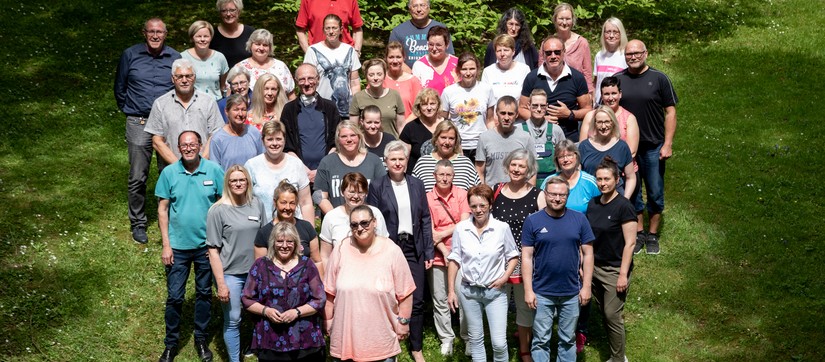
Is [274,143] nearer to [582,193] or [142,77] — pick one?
[142,77]

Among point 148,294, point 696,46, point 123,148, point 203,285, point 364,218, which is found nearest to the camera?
point 364,218

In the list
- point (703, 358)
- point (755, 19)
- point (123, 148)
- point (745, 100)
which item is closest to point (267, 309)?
point (703, 358)

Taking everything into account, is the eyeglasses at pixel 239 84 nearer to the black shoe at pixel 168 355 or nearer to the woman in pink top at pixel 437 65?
the woman in pink top at pixel 437 65

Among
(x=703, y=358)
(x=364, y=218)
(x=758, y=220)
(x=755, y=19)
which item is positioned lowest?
(x=703, y=358)

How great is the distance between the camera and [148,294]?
12.1m

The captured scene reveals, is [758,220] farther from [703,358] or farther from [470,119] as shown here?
[470,119]

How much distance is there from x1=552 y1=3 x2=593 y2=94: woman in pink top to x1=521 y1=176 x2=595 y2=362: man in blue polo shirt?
365 cm

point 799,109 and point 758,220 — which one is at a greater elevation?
point 799,109

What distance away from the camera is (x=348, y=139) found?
418 inches

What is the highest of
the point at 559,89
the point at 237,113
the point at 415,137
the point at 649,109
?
the point at 559,89

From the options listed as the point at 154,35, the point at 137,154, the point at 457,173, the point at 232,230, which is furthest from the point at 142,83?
the point at 457,173

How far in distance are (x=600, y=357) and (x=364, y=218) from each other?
356cm

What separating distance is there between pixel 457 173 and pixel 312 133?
73.0 inches

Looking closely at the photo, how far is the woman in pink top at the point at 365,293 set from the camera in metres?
9.15
